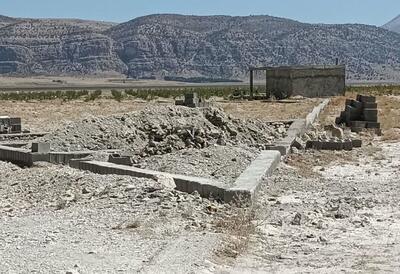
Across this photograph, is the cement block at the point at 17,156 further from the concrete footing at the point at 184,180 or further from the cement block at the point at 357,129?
the cement block at the point at 357,129

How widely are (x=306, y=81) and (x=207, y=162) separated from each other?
3573cm

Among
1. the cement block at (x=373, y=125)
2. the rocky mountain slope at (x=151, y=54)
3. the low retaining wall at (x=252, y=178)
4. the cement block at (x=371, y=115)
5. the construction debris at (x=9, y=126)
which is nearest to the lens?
the low retaining wall at (x=252, y=178)

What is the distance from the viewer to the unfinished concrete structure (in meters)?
47.9

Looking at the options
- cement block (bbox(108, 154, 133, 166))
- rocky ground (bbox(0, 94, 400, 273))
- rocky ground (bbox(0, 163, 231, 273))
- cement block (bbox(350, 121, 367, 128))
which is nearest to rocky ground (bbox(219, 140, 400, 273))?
rocky ground (bbox(0, 94, 400, 273))

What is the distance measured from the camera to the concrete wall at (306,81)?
47906 mm

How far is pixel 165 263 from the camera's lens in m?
6.88

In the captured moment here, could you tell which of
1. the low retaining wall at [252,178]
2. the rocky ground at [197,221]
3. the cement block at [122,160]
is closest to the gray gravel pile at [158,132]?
the rocky ground at [197,221]

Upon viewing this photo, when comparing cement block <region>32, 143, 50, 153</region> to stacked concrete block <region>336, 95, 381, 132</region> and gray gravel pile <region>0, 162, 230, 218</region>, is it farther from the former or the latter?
stacked concrete block <region>336, 95, 381, 132</region>

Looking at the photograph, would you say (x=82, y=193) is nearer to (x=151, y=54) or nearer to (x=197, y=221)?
(x=197, y=221)

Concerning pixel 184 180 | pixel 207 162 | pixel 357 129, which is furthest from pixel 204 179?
pixel 357 129

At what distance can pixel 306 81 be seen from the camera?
48375 millimetres

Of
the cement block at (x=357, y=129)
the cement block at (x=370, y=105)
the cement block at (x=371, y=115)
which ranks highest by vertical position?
the cement block at (x=370, y=105)

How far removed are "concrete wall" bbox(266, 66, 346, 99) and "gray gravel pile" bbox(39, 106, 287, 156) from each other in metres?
30.0

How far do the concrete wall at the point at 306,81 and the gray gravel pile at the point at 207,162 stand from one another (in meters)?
33.4
